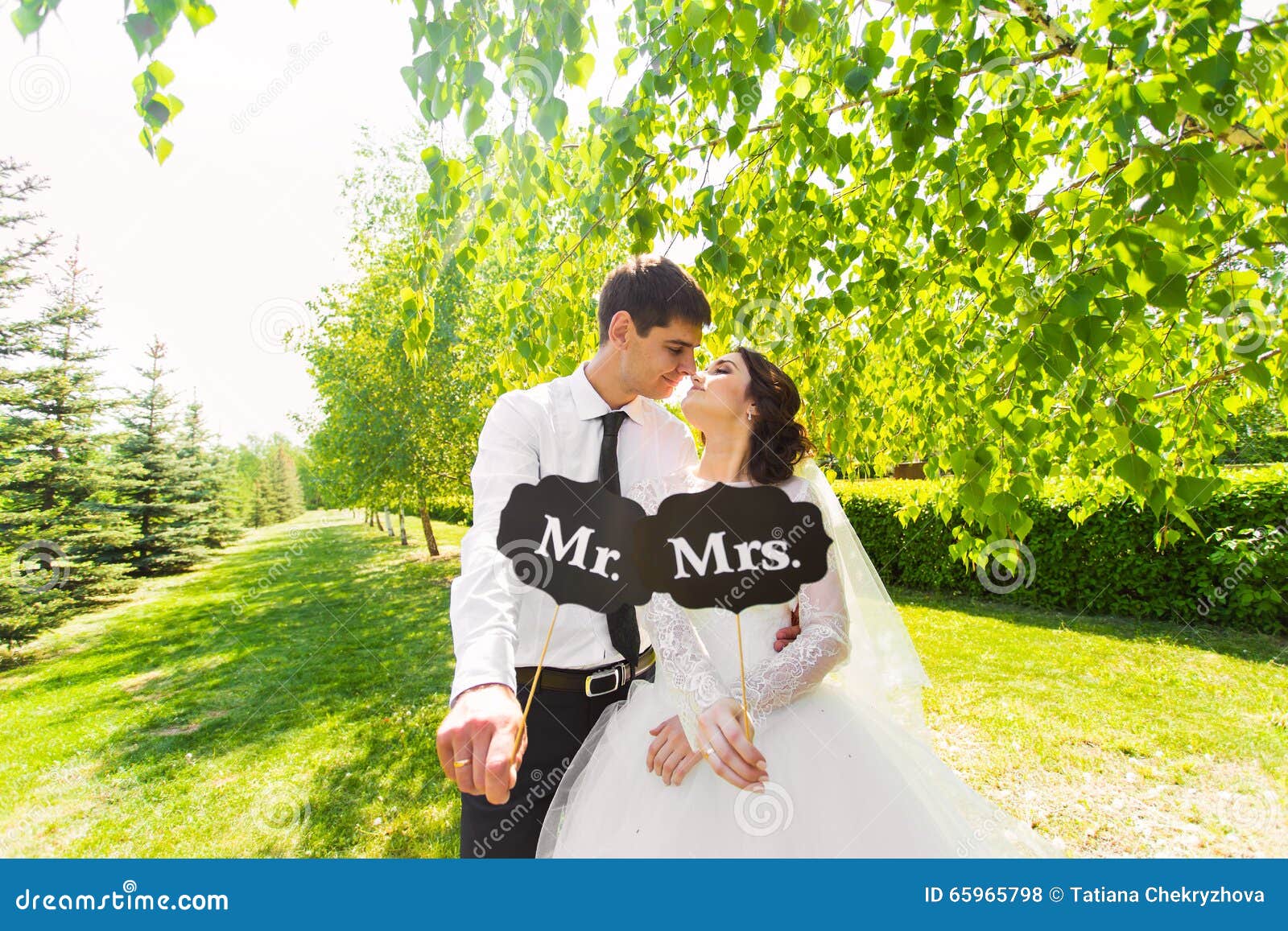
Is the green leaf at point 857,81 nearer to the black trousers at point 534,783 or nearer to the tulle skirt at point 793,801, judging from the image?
the tulle skirt at point 793,801

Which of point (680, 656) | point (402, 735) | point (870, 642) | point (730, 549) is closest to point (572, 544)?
point (730, 549)

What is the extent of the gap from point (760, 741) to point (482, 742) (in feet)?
2.28

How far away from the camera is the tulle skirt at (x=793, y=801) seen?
1408 mm

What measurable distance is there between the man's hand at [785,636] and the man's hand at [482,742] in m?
0.70

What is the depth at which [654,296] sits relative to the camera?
1696mm

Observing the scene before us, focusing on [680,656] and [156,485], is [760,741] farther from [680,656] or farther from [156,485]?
[156,485]

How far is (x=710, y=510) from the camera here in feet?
4.16

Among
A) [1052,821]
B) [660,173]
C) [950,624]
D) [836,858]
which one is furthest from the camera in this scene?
[950,624]

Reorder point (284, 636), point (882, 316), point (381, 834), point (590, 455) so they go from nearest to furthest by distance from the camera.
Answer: point (590, 455)
point (882, 316)
point (381, 834)
point (284, 636)

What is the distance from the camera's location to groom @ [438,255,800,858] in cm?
163

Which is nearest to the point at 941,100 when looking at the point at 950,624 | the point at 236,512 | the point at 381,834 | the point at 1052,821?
the point at 1052,821

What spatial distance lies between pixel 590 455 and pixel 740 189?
1433 millimetres

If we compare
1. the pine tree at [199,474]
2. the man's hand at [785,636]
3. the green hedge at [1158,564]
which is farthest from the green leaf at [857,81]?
the pine tree at [199,474]

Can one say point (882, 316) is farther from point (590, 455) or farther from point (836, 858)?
point (836, 858)
